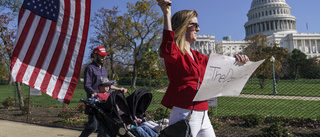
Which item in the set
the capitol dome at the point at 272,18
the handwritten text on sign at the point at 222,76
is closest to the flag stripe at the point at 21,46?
the handwritten text on sign at the point at 222,76

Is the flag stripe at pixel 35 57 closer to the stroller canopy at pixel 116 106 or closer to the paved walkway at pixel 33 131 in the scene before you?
the stroller canopy at pixel 116 106

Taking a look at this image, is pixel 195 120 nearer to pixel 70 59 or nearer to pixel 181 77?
pixel 181 77

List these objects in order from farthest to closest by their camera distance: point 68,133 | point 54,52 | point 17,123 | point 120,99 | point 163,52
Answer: point 17,123, point 68,133, point 54,52, point 120,99, point 163,52

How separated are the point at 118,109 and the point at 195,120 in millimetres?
1130

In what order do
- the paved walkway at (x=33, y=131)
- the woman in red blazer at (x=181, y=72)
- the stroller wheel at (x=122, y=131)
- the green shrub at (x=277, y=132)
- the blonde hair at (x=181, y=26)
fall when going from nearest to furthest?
the woman in red blazer at (x=181, y=72), the blonde hair at (x=181, y=26), the stroller wheel at (x=122, y=131), the green shrub at (x=277, y=132), the paved walkway at (x=33, y=131)

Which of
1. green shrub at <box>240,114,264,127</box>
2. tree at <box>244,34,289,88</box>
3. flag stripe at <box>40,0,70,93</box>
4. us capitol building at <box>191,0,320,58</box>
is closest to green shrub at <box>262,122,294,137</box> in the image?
green shrub at <box>240,114,264,127</box>

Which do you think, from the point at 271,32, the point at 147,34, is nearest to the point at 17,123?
the point at 147,34

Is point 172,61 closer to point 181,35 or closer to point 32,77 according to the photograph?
point 181,35

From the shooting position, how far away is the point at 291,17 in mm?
103625

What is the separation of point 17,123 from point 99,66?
5.02m

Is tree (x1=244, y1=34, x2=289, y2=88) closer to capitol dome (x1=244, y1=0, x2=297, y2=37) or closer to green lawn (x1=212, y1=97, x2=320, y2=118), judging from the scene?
green lawn (x1=212, y1=97, x2=320, y2=118)

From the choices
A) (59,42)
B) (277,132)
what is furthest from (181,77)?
(277,132)

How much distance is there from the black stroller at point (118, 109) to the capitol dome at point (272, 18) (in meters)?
108

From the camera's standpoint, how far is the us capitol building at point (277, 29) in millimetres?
97688
